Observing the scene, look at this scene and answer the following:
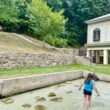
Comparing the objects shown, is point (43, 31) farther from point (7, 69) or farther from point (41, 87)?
point (41, 87)

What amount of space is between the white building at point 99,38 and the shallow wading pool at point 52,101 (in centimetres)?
1284

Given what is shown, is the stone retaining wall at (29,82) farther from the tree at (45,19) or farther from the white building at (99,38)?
the white building at (99,38)

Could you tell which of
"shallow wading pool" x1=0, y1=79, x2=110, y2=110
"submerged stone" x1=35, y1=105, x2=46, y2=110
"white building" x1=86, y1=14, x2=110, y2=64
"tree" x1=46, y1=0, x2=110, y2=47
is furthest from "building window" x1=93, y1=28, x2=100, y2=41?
"submerged stone" x1=35, y1=105, x2=46, y2=110

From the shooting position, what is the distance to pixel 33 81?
10484 millimetres

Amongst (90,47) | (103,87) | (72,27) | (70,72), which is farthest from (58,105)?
(72,27)

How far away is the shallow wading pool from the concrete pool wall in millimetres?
331

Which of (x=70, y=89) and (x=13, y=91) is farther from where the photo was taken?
(x=70, y=89)

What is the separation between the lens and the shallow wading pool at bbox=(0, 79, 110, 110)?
25.0 ft

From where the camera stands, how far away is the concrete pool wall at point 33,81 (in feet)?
29.0

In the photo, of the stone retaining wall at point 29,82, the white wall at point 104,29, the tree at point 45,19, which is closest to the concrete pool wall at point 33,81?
the stone retaining wall at point 29,82

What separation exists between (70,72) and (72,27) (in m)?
20.7

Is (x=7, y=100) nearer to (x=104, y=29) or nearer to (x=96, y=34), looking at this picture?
(x=104, y=29)

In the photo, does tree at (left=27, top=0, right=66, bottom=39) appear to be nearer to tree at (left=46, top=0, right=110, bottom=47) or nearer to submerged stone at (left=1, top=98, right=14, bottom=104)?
tree at (left=46, top=0, right=110, bottom=47)

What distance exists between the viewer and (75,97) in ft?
30.5
